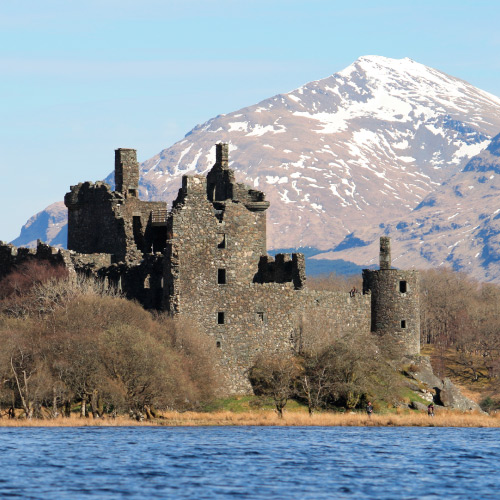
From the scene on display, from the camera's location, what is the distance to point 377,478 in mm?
51188

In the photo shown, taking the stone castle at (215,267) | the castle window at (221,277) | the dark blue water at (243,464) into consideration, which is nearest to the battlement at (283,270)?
the stone castle at (215,267)

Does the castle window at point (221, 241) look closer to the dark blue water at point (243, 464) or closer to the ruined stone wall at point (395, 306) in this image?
the dark blue water at point (243, 464)

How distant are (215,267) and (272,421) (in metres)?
11.2

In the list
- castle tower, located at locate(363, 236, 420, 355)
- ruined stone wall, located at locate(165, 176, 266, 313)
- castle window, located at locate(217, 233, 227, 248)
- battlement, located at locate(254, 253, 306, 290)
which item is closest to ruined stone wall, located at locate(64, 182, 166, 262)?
ruined stone wall, located at locate(165, 176, 266, 313)

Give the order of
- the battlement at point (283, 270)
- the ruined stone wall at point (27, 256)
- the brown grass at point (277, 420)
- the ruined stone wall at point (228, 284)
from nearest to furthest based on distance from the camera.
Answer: the brown grass at point (277, 420) < the ruined stone wall at point (228, 284) < the ruined stone wall at point (27, 256) < the battlement at point (283, 270)

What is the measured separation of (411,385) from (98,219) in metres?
26.8

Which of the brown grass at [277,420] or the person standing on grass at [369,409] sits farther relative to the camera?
the person standing on grass at [369,409]

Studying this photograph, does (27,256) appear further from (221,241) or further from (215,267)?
(215,267)

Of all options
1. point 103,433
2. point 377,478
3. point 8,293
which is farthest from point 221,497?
point 8,293

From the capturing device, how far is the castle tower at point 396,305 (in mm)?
94750

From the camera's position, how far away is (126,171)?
90.8 m

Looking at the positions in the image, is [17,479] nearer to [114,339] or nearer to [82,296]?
[114,339]

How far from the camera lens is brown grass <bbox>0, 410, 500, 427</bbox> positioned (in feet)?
240

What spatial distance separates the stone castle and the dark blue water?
954cm
